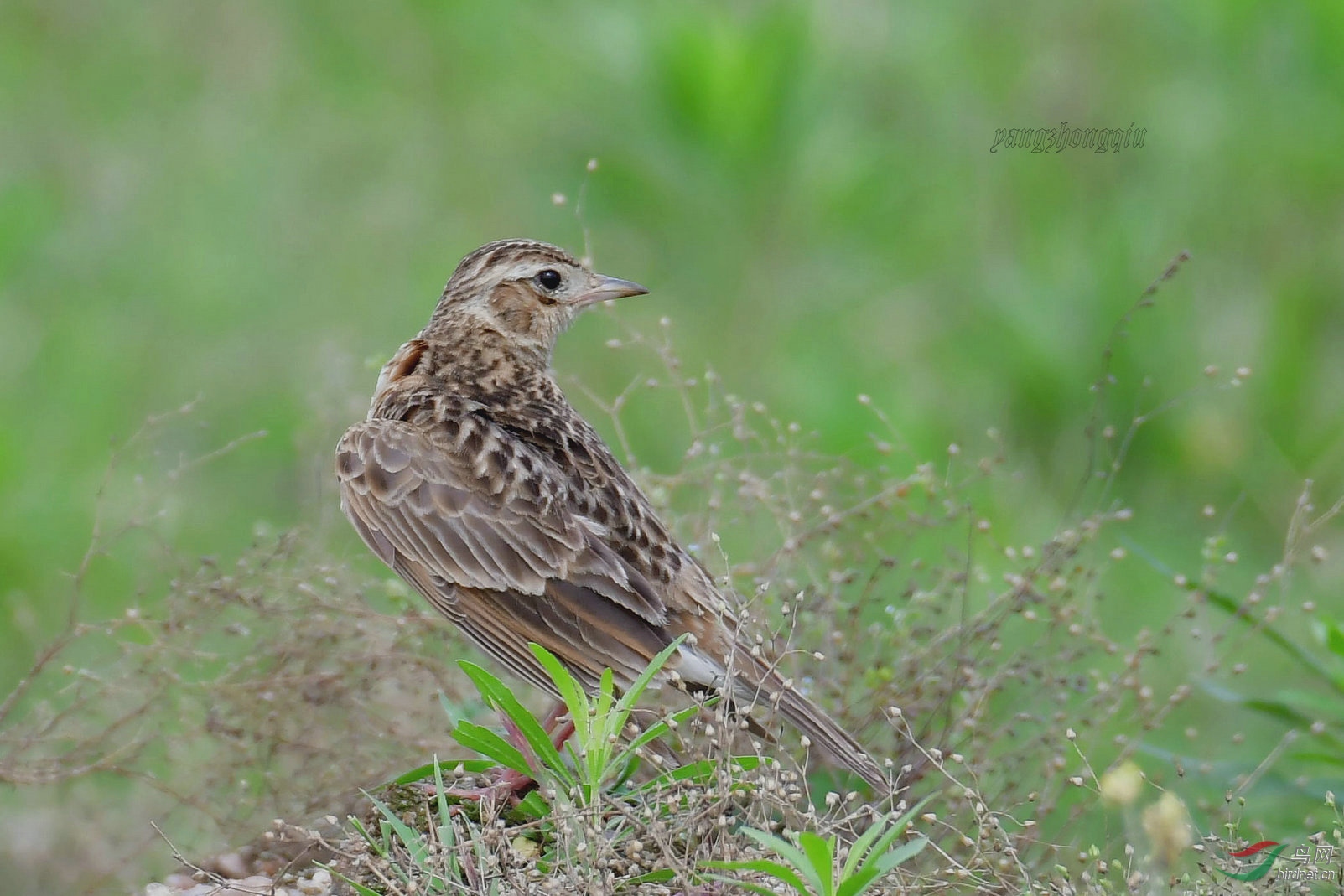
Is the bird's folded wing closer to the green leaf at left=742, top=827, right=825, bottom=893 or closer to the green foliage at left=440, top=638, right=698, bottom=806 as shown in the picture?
the green foliage at left=440, top=638, right=698, bottom=806

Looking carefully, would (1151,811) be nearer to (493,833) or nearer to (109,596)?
(493,833)

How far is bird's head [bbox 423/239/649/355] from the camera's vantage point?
19.5 feet

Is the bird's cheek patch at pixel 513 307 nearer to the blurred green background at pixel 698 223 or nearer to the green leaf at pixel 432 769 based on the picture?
the blurred green background at pixel 698 223

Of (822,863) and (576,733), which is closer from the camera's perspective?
(822,863)

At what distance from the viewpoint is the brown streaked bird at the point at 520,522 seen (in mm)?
4840

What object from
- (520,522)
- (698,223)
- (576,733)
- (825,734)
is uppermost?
(698,223)

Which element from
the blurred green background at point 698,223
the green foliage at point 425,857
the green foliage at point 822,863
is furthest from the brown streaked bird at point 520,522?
the blurred green background at point 698,223

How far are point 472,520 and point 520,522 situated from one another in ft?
0.50

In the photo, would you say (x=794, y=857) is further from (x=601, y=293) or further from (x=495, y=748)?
(x=601, y=293)

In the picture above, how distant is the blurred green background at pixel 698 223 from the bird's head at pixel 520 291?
1392 mm

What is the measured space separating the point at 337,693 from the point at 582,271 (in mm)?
1623

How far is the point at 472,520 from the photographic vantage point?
17.0 ft

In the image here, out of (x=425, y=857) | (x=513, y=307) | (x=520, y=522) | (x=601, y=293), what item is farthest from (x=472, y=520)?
(x=425, y=857)

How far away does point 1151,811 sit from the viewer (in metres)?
3.23
